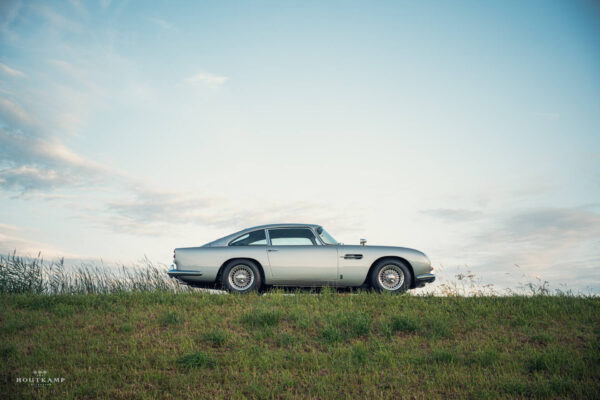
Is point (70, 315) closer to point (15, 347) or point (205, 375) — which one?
point (15, 347)

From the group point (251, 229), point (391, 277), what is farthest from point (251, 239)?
point (391, 277)

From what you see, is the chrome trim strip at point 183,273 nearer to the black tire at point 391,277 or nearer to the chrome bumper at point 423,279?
the black tire at point 391,277

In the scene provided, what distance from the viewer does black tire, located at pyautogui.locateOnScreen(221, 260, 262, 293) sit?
→ 10.4m

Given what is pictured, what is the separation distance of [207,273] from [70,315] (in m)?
2.92

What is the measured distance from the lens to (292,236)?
10.8 meters

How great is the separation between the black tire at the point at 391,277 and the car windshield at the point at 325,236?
48.0 inches

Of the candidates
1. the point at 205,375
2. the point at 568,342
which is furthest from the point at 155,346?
the point at 568,342

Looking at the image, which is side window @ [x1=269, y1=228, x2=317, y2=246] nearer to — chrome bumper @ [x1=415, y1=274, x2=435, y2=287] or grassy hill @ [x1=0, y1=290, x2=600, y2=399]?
grassy hill @ [x1=0, y1=290, x2=600, y2=399]

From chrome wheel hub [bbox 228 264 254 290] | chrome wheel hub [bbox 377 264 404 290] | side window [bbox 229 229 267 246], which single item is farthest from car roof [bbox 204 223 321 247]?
chrome wheel hub [bbox 377 264 404 290]

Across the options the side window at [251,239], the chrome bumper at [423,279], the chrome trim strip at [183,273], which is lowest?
the chrome bumper at [423,279]

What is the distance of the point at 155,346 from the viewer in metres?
7.09

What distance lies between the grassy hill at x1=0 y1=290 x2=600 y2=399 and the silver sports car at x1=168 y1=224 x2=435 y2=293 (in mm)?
509

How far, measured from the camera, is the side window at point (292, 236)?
422 inches

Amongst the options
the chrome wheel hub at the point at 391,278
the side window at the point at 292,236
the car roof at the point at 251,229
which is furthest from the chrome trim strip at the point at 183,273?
the chrome wheel hub at the point at 391,278
